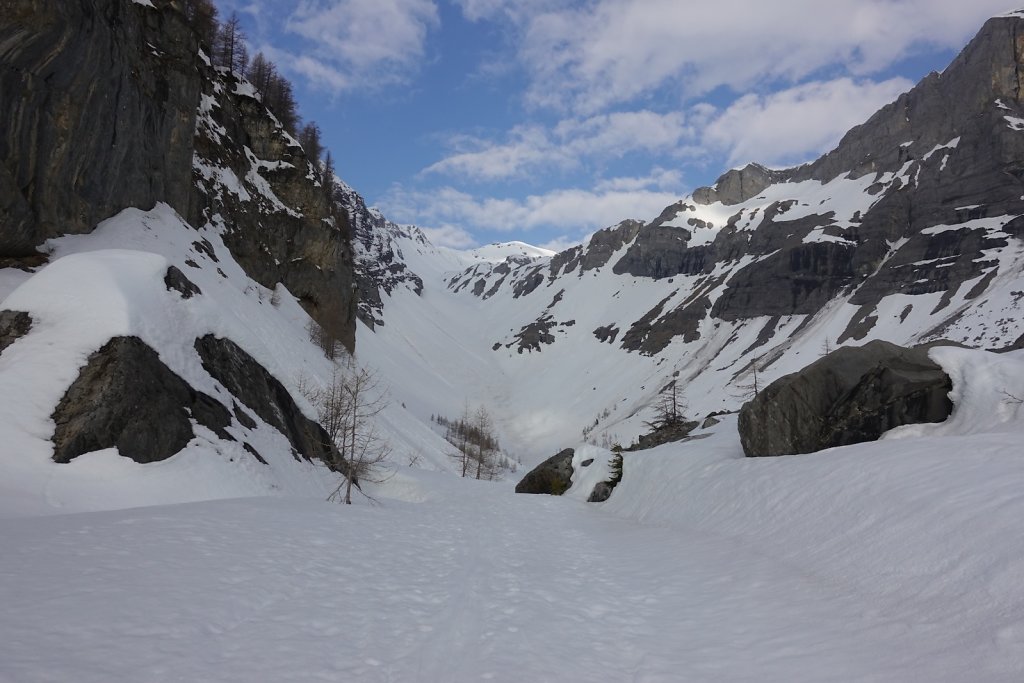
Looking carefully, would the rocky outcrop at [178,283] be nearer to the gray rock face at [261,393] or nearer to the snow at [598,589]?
the gray rock face at [261,393]

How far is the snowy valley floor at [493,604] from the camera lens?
533 centimetres

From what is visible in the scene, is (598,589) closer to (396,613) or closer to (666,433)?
(396,613)

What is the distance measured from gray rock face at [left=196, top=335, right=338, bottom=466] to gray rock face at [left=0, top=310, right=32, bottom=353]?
5.25 m

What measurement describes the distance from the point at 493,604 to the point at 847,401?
38.7ft

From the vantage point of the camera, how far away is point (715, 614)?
752cm

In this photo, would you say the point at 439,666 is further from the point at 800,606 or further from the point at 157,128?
the point at 157,128

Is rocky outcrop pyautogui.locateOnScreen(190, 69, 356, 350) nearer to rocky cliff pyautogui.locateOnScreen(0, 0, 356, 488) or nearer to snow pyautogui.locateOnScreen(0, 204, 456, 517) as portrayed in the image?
A: rocky cliff pyautogui.locateOnScreen(0, 0, 356, 488)

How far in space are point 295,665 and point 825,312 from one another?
129922 mm

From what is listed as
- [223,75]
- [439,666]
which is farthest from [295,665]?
[223,75]

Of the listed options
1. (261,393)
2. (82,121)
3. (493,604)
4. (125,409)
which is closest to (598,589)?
(493,604)

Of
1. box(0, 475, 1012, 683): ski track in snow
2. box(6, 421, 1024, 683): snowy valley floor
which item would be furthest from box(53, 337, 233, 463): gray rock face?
box(0, 475, 1012, 683): ski track in snow

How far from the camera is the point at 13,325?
16.9 meters

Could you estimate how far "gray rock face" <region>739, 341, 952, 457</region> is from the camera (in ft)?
45.0

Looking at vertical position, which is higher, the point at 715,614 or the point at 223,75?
the point at 223,75
